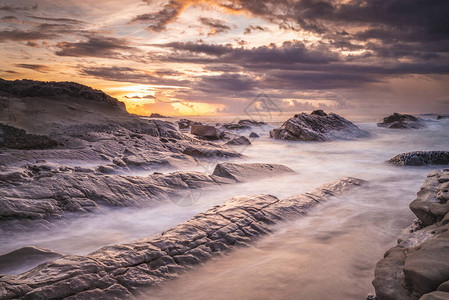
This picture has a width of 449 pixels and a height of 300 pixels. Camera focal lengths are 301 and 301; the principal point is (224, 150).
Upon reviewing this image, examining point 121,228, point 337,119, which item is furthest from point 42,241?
point 337,119

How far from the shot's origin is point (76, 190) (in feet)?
17.4

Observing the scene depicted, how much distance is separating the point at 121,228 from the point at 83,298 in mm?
2386

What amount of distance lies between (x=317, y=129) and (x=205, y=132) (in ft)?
24.2

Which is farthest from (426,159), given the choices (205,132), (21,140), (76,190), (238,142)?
(21,140)

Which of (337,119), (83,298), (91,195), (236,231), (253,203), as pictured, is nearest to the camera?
(83,298)

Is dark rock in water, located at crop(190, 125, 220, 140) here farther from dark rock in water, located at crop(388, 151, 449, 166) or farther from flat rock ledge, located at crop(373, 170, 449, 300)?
flat rock ledge, located at crop(373, 170, 449, 300)

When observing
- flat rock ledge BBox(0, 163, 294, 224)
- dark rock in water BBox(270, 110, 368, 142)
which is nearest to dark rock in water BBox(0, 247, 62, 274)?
flat rock ledge BBox(0, 163, 294, 224)

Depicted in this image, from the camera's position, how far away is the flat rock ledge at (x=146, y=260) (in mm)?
2480

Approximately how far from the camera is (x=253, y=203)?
4.73 m

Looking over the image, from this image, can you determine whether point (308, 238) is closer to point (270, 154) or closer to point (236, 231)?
point (236, 231)

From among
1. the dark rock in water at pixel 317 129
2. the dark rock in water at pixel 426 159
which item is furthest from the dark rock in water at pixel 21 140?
the dark rock in water at pixel 317 129

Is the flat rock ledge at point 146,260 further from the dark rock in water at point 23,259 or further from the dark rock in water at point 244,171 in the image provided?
the dark rock in water at point 244,171

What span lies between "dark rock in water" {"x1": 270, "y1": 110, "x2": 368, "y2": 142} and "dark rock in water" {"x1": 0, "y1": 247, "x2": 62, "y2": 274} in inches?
612

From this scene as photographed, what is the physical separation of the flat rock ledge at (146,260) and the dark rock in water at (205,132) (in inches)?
413
